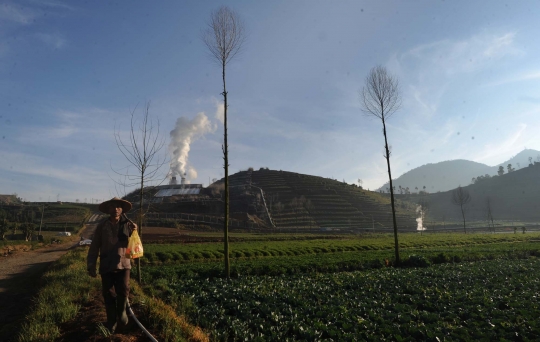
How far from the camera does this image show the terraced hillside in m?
111

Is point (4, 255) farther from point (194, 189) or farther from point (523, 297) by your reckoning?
point (194, 189)

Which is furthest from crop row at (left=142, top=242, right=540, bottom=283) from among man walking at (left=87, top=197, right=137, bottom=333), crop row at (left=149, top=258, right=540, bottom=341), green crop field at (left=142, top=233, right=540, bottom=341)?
man walking at (left=87, top=197, right=137, bottom=333)

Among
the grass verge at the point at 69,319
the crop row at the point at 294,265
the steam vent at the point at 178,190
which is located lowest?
the crop row at the point at 294,265

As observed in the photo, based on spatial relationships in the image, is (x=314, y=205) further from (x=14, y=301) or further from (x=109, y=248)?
(x=109, y=248)

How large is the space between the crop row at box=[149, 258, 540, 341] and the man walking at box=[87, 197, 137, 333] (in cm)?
211

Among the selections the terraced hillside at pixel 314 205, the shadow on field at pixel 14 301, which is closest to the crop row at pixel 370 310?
the shadow on field at pixel 14 301

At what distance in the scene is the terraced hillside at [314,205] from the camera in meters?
111

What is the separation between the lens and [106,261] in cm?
610

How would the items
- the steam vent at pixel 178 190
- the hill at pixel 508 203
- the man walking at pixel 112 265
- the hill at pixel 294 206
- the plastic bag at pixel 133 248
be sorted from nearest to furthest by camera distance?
1. the man walking at pixel 112 265
2. the plastic bag at pixel 133 248
3. the hill at pixel 294 206
4. the steam vent at pixel 178 190
5. the hill at pixel 508 203

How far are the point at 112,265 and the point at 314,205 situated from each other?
125175mm

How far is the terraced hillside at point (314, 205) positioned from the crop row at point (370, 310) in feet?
293

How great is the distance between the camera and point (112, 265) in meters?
6.08

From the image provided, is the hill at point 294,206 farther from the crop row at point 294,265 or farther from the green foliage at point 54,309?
the green foliage at point 54,309

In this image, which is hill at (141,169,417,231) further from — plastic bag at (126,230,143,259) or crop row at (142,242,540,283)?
plastic bag at (126,230,143,259)
